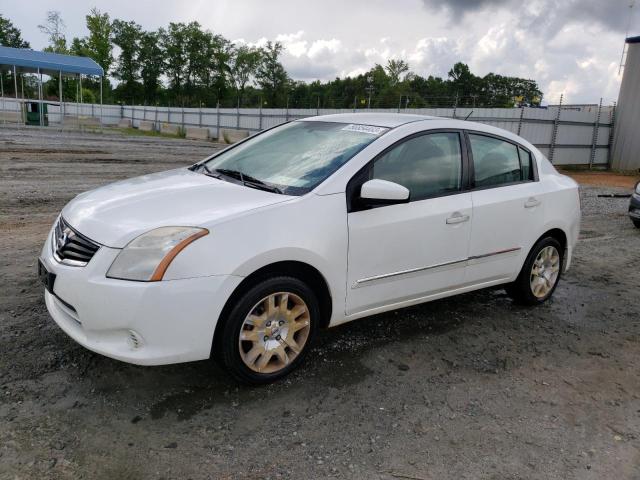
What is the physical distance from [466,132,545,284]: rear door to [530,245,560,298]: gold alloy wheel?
0.29m

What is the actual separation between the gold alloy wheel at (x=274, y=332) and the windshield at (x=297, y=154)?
692 millimetres

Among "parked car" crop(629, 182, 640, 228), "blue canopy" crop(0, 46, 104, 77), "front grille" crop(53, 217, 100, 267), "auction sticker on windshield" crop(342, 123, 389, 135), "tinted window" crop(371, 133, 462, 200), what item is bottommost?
"parked car" crop(629, 182, 640, 228)

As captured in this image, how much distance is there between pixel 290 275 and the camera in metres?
3.18

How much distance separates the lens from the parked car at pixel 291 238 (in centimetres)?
277

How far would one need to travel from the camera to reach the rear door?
13.5 feet

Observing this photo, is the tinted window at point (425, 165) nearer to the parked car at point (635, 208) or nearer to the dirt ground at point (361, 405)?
the dirt ground at point (361, 405)

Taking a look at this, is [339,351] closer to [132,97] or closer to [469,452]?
[469,452]

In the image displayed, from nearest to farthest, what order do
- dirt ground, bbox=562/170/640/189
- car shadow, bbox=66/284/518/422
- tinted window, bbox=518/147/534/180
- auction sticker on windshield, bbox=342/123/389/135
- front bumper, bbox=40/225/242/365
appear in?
front bumper, bbox=40/225/242/365 → car shadow, bbox=66/284/518/422 → auction sticker on windshield, bbox=342/123/389/135 → tinted window, bbox=518/147/534/180 → dirt ground, bbox=562/170/640/189

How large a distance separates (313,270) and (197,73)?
8924 cm

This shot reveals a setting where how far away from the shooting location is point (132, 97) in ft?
267

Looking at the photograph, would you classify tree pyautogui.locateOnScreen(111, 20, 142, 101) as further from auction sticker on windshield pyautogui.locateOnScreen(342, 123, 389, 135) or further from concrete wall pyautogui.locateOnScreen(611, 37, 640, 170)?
auction sticker on windshield pyautogui.locateOnScreen(342, 123, 389, 135)

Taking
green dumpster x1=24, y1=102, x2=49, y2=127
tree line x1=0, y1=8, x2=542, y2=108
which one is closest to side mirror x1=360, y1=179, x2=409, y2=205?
green dumpster x1=24, y1=102, x2=49, y2=127

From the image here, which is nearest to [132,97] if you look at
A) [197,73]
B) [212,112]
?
[197,73]

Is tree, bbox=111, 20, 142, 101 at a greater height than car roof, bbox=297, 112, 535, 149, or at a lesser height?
greater
